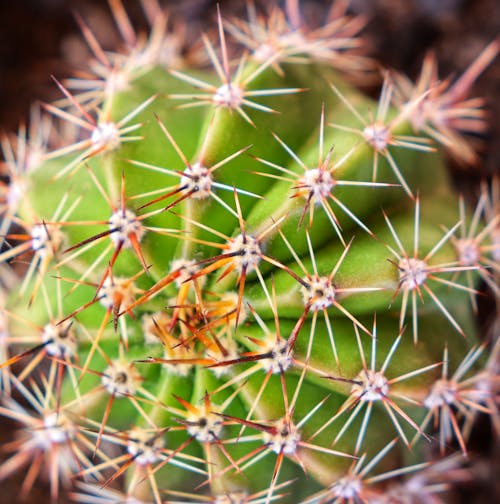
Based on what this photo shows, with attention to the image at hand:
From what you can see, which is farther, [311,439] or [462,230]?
[462,230]

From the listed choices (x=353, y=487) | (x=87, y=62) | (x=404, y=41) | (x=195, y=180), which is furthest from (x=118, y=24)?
(x=353, y=487)

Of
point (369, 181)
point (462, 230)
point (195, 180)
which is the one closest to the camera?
point (195, 180)

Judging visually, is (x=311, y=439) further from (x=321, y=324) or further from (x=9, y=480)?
(x=9, y=480)

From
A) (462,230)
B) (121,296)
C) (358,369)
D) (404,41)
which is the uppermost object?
(404,41)

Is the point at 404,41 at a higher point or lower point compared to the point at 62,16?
lower

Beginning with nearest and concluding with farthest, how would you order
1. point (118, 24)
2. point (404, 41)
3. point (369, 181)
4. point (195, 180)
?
point (195, 180) < point (369, 181) < point (404, 41) < point (118, 24)

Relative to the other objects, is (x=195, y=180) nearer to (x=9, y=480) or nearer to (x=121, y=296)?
(x=121, y=296)
